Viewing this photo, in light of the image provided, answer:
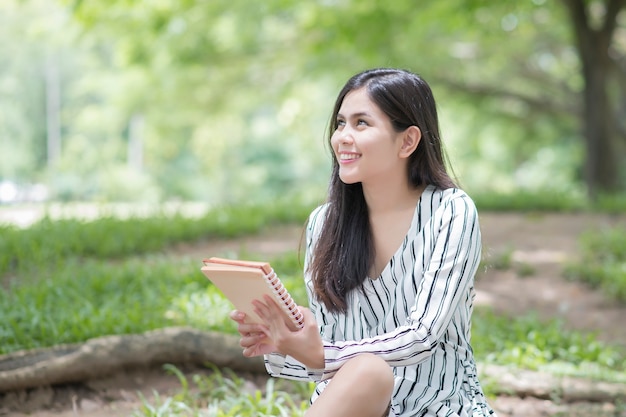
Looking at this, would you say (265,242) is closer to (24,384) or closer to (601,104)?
(24,384)

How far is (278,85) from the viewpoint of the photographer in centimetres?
1625

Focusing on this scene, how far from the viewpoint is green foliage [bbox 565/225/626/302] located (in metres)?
5.71

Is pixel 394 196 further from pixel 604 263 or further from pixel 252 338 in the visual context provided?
pixel 604 263

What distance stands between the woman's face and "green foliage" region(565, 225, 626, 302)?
12.8 ft

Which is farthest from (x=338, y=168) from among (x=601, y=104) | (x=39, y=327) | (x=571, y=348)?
(x=601, y=104)

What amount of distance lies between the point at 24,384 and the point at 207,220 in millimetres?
4252

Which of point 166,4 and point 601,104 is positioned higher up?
point 166,4

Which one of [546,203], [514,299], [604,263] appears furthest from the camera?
[546,203]

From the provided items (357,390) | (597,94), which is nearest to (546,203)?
(597,94)

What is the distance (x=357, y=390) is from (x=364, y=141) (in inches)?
27.6

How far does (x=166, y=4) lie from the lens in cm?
993

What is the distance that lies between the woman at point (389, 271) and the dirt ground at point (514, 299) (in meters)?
0.34

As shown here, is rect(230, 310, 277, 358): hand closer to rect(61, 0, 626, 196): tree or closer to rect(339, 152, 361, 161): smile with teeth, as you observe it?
rect(339, 152, 361, 161): smile with teeth

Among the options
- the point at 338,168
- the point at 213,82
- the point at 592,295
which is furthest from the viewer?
the point at 213,82
